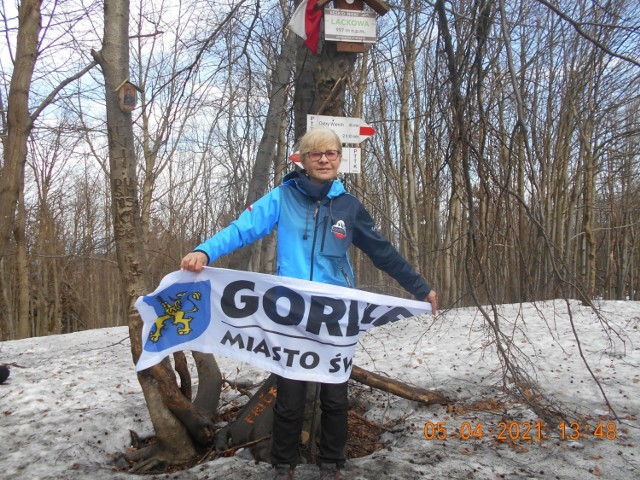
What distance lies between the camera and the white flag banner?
2570 mm

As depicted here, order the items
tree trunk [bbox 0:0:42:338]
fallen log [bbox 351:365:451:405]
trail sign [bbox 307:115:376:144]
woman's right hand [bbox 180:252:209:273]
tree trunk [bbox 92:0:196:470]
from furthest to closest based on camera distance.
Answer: tree trunk [bbox 0:0:42:338], fallen log [bbox 351:365:451:405], trail sign [bbox 307:115:376:144], tree trunk [bbox 92:0:196:470], woman's right hand [bbox 180:252:209:273]

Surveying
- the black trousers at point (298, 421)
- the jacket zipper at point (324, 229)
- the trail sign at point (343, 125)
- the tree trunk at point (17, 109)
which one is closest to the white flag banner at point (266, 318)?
the black trousers at point (298, 421)

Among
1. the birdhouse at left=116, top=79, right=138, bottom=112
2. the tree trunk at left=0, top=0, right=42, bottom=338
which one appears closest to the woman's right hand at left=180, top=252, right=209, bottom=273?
the birdhouse at left=116, top=79, right=138, bottom=112

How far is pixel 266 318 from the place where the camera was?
2637 mm

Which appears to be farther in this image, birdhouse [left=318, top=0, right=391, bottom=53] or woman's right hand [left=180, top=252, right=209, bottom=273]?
birdhouse [left=318, top=0, right=391, bottom=53]

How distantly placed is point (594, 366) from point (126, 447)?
4.32 m

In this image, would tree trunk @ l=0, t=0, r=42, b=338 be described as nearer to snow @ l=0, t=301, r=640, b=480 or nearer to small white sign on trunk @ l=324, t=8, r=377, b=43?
snow @ l=0, t=301, r=640, b=480

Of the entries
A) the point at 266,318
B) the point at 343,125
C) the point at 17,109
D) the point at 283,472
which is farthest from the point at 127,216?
the point at 17,109

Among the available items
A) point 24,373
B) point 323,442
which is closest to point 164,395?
point 323,442

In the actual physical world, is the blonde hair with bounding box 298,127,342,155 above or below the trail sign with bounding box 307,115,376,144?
below

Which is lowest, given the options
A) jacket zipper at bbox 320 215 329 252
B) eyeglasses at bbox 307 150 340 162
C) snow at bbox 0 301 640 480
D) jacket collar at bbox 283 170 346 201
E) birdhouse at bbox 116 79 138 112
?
snow at bbox 0 301 640 480

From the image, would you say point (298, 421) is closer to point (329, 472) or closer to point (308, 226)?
point (329, 472)
